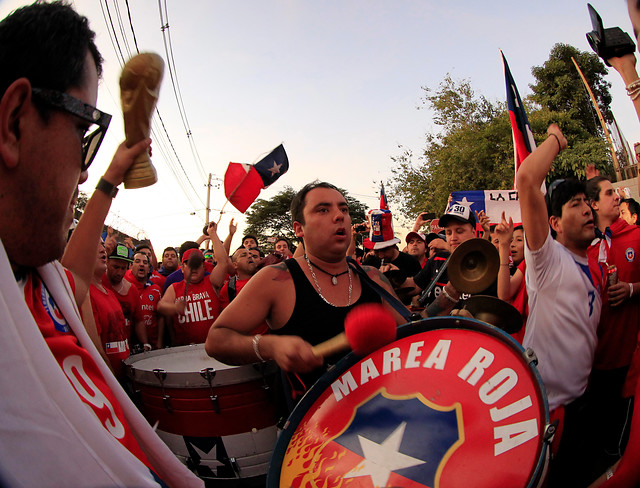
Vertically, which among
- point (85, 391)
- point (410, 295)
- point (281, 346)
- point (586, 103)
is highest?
point (586, 103)

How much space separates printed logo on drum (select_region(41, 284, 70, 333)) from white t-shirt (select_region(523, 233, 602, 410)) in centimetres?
242

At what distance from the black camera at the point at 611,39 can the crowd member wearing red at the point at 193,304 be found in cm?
447

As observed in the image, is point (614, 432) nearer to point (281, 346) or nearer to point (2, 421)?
point (281, 346)

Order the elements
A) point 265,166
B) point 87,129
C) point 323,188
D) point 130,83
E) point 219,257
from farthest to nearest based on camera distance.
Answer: point 265,166 → point 219,257 → point 323,188 → point 130,83 → point 87,129

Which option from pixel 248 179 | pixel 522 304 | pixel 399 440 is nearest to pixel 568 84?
pixel 248 179

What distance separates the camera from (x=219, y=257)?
5426 millimetres

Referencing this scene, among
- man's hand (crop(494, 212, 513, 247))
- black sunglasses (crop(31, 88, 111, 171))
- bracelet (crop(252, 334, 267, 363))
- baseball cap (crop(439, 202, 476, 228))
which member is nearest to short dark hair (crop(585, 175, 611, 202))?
baseball cap (crop(439, 202, 476, 228))

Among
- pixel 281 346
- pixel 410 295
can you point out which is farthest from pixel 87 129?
pixel 410 295

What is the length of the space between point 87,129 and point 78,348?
547mm

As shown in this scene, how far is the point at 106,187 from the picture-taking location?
4.42 feet

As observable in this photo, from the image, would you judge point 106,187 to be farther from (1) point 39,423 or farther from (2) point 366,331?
(2) point 366,331

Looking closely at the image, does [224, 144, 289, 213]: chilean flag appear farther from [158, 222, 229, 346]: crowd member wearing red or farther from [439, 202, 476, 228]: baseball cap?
[439, 202, 476, 228]: baseball cap

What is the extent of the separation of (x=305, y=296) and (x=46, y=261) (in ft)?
4.95

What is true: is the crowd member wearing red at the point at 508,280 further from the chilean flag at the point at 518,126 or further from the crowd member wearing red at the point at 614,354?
the crowd member wearing red at the point at 614,354
